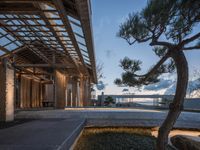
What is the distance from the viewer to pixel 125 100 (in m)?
19.8

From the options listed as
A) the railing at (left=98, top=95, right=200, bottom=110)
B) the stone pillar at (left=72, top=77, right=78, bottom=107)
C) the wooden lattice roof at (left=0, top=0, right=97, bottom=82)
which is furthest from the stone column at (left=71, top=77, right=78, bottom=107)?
the wooden lattice roof at (left=0, top=0, right=97, bottom=82)

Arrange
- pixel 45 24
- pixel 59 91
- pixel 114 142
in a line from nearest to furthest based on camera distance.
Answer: pixel 114 142
pixel 45 24
pixel 59 91

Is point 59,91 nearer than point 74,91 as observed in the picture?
Yes

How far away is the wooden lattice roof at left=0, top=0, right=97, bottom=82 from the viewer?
5.43 m

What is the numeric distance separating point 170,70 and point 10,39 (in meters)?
7.74

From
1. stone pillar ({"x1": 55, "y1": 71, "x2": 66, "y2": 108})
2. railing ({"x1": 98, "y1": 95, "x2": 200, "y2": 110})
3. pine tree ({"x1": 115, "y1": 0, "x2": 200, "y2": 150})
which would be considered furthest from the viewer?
railing ({"x1": 98, "y1": 95, "x2": 200, "y2": 110})

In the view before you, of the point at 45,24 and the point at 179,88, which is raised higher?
the point at 45,24

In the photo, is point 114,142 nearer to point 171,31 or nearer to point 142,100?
point 171,31

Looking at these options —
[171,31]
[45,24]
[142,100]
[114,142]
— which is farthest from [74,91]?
[171,31]

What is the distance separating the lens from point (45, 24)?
723 centimetres

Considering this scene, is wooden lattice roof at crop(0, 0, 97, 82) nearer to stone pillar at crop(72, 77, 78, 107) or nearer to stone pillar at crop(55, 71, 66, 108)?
stone pillar at crop(55, 71, 66, 108)

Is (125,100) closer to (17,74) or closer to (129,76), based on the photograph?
(17,74)

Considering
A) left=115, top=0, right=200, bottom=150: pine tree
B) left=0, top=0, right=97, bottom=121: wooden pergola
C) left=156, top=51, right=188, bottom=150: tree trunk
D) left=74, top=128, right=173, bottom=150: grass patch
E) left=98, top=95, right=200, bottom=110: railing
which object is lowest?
left=74, top=128, right=173, bottom=150: grass patch

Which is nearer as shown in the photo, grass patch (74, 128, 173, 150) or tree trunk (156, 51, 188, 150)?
tree trunk (156, 51, 188, 150)
